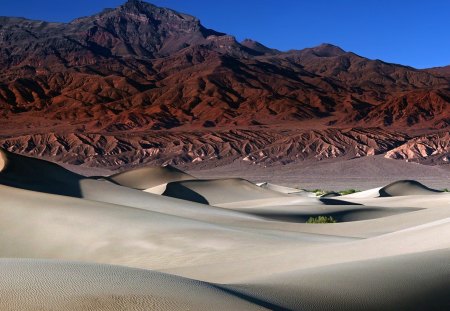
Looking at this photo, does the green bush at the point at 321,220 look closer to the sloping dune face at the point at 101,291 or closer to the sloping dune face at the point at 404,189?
the sloping dune face at the point at 101,291

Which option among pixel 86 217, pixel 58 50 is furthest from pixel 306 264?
pixel 58 50

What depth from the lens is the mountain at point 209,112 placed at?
85.3 meters

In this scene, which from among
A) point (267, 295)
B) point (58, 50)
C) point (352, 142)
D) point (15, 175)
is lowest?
point (267, 295)

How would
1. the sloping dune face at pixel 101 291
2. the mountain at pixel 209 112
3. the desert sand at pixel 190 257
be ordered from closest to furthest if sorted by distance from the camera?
1. the sloping dune face at pixel 101 291
2. the desert sand at pixel 190 257
3. the mountain at pixel 209 112

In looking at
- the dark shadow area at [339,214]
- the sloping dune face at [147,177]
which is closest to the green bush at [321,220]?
the dark shadow area at [339,214]

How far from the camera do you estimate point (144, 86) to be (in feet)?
439

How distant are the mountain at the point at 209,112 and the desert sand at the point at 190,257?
60220mm

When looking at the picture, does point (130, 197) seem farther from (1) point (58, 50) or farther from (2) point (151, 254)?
(1) point (58, 50)

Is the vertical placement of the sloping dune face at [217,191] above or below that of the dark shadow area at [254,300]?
above

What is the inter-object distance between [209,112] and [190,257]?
334ft

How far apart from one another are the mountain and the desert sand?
60220mm

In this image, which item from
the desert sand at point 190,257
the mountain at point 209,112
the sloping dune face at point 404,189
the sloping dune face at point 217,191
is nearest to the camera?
the desert sand at point 190,257

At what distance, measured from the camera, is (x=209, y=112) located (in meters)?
112

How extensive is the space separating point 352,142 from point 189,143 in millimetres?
20784
